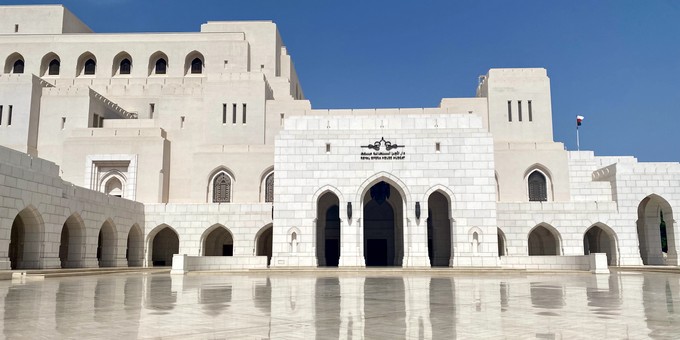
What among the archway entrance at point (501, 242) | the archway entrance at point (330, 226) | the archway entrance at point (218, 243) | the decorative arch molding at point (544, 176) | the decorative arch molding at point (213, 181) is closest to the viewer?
the archway entrance at point (501, 242)

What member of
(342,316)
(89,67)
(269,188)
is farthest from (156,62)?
(342,316)

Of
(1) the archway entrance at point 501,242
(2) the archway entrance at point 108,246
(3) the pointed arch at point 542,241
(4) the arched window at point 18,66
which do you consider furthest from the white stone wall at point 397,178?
(4) the arched window at point 18,66

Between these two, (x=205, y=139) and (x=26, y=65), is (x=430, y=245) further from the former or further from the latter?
(x=26, y=65)

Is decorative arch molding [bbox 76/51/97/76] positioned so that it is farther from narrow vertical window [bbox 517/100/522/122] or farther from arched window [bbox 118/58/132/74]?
narrow vertical window [bbox 517/100/522/122]

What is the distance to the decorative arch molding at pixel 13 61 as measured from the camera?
52.0m

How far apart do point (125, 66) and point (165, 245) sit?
2092 centimetres

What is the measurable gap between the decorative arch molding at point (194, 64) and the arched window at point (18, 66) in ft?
50.0

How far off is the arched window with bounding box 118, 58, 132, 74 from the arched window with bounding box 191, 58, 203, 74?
5762 mm

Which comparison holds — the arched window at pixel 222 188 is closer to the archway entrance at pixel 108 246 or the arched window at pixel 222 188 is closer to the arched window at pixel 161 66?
the archway entrance at pixel 108 246

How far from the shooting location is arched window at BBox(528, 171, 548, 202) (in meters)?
39.1

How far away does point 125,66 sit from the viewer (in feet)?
174

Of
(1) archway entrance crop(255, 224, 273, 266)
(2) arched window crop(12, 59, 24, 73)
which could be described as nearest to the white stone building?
(1) archway entrance crop(255, 224, 273, 266)

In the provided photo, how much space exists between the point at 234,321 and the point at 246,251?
27.5m

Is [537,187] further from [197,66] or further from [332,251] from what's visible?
[197,66]
